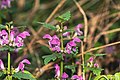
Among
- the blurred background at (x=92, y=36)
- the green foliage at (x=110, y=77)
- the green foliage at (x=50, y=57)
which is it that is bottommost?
the green foliage at (x=110, y=77)

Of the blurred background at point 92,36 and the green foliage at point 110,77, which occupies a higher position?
the blurred background at point 92,36

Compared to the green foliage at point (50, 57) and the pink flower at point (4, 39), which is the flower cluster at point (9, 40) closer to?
the pink flower at point (4, 39)

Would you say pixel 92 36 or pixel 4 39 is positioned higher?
pixel 92 36

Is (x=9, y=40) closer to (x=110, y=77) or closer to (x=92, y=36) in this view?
(x=110, y=77)

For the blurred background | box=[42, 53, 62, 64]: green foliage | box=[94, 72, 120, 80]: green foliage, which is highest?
the blurred background

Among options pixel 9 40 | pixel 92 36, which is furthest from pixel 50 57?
pixel 92 36

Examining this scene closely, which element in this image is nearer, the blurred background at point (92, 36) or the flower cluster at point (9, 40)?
the flower cluster at point (9, 40)

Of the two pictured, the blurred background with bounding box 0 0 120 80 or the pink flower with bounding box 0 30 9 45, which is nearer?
the pink flower with bounding box 0 30 9 45

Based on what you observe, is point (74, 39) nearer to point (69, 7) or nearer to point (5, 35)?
point (5, 35)

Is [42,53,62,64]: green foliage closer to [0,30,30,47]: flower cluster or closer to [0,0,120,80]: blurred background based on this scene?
[0,30,30,47]: flower cluster

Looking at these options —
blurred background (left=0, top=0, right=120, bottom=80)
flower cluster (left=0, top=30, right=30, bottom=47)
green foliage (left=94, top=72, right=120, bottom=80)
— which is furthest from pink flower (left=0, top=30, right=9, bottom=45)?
blurred background (left=0, top=0, right=120, bottom=80)

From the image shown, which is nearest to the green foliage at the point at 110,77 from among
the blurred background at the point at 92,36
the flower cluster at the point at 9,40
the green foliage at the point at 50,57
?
the green foliage at the point at 50,57

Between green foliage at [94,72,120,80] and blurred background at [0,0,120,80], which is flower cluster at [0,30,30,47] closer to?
green foliage at [94,72,120,80]

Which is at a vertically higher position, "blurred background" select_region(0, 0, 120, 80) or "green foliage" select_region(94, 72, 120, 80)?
"blurred background" select_region(0, 0, 120, 80)
